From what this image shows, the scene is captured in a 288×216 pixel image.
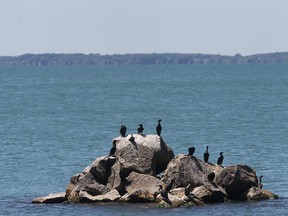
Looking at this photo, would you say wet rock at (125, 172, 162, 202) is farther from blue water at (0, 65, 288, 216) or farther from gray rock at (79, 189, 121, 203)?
blue water at (0, 65, 288, 216)

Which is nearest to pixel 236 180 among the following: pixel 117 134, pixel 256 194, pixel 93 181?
pixel 256 194

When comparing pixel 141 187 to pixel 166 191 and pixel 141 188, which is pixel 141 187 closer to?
pixel 141 188

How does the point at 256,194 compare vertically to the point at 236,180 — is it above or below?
below

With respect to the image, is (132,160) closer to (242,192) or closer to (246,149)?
(242,192)

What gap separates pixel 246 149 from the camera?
69812 mm

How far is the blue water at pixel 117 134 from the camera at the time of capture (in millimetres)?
47375

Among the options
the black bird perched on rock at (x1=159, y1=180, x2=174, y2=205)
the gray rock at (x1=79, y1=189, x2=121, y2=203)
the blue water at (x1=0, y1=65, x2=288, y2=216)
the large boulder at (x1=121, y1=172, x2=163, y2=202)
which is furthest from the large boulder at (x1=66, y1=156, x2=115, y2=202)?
the black bird perched on rock at (x1=159, y1=180, x2=174, y2=205)

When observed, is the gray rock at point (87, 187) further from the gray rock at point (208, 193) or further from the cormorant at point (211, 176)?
the cormorant at point (211, 176)

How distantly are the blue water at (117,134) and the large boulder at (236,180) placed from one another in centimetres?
103

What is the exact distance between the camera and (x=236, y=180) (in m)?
47.1

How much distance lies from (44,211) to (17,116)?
60.9 m

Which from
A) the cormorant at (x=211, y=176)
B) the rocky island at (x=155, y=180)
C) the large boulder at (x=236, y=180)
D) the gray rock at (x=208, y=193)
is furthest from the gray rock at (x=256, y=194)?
the cormorant at (x=211, y=176)

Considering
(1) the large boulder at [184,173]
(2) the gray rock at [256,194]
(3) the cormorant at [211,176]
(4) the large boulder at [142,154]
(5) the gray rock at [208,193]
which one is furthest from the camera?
(4) the large boulder at [142,154]

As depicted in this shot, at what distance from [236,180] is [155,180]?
3784mm
